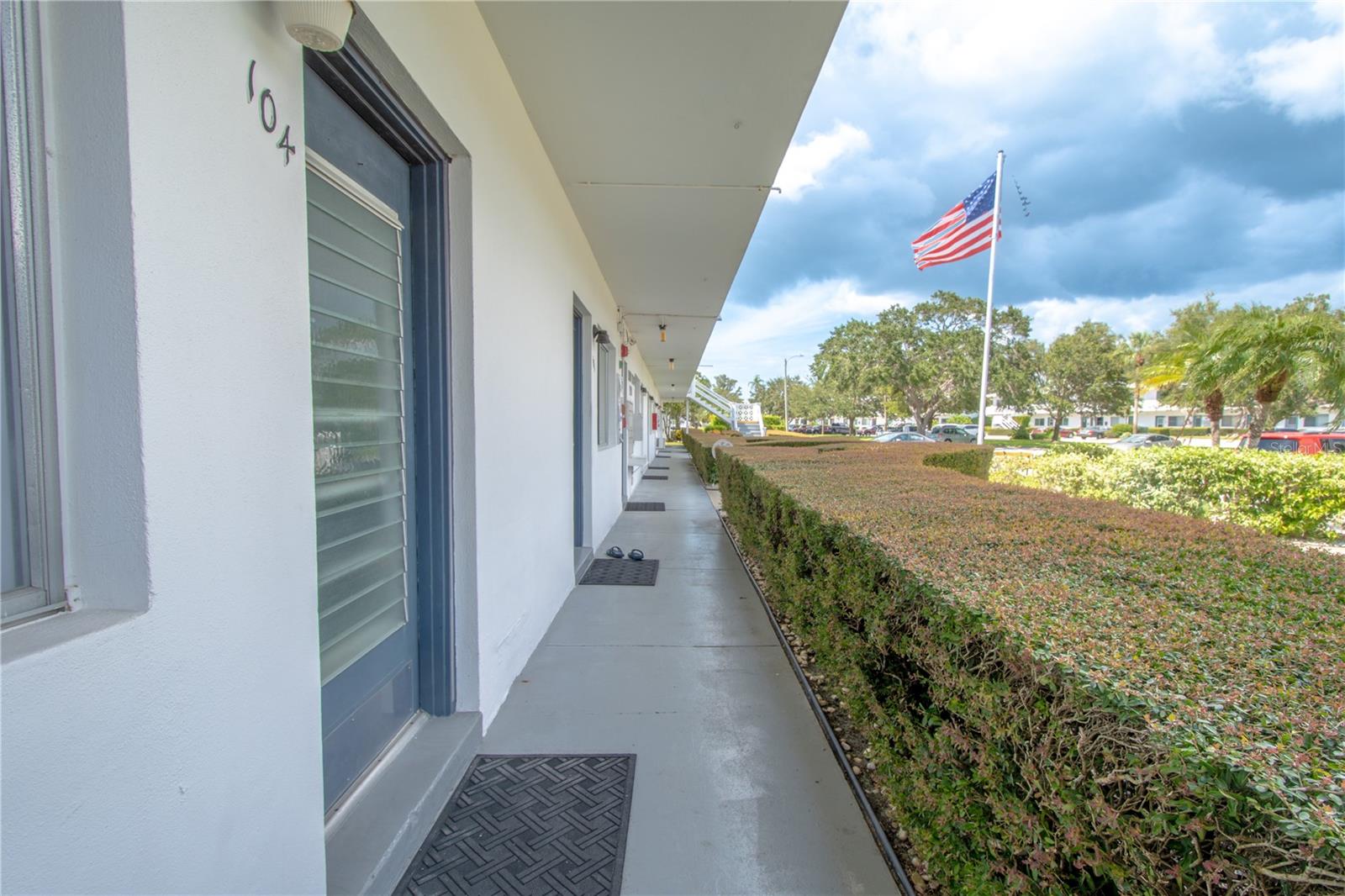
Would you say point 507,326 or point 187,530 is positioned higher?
point 507,326

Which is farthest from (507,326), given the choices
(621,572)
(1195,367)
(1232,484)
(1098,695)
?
(1195,367)

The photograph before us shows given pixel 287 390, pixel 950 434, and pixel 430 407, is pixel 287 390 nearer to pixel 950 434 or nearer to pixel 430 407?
pixel 430 407

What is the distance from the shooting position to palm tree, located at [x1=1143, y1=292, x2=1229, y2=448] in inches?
480

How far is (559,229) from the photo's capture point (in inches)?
179

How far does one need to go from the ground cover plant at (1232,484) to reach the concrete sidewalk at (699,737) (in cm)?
609

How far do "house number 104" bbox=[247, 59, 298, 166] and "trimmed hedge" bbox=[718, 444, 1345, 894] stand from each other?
2.13 m

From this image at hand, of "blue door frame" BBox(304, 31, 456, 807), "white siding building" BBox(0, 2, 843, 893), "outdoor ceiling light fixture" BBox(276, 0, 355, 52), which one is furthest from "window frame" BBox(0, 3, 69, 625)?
"blue door frame" BBox(304, 31, 456, 807)

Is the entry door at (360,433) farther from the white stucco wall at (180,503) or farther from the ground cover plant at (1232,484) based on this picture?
Result: the ground cover plant at (1232,484)

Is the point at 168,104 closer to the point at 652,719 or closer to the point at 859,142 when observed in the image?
the point at 652,719

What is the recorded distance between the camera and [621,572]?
19.1 feet

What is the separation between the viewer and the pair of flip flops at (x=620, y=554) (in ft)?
20.6

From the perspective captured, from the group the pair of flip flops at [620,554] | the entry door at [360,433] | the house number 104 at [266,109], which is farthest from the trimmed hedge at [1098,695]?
the pair of flip flops at [620,554]

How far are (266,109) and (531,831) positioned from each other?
2.43m

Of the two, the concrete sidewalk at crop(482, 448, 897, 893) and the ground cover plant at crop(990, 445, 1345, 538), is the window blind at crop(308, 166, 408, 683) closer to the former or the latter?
the concrete sidewalk at crop(482, 448, 897, 893)
